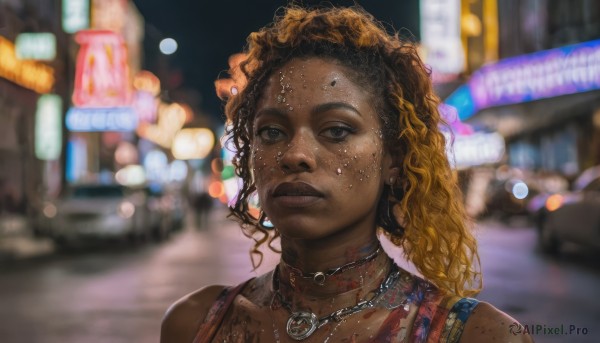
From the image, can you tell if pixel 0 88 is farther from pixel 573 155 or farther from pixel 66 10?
pixel 573 155

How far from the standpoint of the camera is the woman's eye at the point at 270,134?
1.91 m

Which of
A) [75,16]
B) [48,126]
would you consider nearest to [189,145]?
[75,16]

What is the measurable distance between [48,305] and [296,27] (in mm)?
7517

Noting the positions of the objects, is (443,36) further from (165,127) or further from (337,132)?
(337,132)

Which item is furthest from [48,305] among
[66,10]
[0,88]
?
[66,10]

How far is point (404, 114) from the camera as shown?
1.92 metres

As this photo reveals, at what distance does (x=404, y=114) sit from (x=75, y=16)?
2663 centimetres

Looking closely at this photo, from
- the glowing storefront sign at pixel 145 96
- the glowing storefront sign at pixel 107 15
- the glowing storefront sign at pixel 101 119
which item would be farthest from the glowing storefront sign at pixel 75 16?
the glowing storefront sign at pixel 145 96

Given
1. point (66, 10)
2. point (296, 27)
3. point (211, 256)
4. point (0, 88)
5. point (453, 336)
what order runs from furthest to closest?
point (66, 10)
point (0, 88)
point (211, 256)
point (296, 27)
point (453, 336)

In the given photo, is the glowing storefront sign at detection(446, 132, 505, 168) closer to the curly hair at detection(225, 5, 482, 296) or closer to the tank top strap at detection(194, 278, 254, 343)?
the curly hair at detection(225, 5, 482, 296)

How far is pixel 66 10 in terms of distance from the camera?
1054 inches

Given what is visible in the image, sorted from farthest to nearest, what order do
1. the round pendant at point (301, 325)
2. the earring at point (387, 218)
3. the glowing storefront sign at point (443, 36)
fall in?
the glowing storefront sign at point (443, 36)
the earring at point (387, 218)
the round pendant at point (301, 325)

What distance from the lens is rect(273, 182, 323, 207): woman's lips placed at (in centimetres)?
180

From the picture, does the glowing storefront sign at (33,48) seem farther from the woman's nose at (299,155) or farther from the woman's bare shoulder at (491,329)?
the woman's bare shoulder at (491,329)
